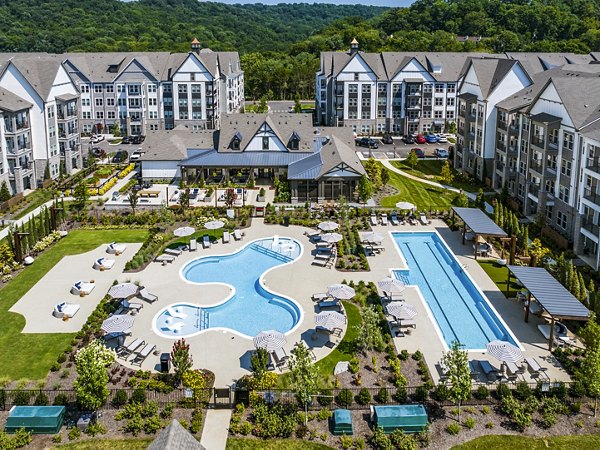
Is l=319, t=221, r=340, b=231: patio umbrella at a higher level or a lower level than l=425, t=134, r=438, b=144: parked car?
lower

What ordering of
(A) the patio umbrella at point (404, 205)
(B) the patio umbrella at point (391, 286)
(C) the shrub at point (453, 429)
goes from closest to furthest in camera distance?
(C) the shrub at point (453, 429) < (B) the patio umbrella at point (391, 286) < (A) the patio umbrella at point (404, 205)

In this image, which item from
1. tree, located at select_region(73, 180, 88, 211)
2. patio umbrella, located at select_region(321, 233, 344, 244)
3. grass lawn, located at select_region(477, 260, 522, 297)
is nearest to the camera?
grass lawn, located at select_region(477, 260, 522, 297)

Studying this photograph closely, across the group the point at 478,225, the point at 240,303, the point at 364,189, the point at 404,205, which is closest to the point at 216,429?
the point at 240,303

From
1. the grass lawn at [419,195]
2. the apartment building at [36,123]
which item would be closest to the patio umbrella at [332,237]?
the grass lawn at [419,195]

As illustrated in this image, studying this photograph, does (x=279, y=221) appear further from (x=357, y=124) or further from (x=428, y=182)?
(x=357, y=124)

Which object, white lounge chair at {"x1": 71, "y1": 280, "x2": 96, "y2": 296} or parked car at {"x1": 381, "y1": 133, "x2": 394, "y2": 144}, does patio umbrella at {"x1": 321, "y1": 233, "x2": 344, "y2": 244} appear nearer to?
white lounge chair at {"x1": 71, "y1": 280, "x2": 96, "y2": 296}

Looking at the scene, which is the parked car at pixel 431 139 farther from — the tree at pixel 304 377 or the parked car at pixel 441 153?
the tree at pixel 304 377

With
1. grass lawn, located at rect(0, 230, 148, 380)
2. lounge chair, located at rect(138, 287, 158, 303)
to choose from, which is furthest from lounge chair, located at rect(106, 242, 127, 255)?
lounge chair, located at rect(138, 287, 158, 303)
